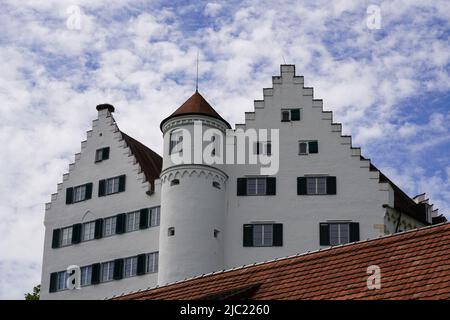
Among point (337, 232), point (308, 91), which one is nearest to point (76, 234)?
point (337, 232)

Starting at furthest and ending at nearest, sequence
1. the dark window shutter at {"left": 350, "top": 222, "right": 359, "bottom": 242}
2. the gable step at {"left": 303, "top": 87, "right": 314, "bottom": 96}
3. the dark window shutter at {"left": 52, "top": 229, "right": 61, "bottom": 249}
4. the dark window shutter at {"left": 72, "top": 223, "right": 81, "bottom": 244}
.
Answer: the dark window shutter at {"left": 52, "top": 229, "right": 61, "bottom": 249} < the dark window shutter at {"left": 72, "top": 223, "right": 81, "bottom": 244} < the gable step at {"left": 303, "top": 87, "right": 314, "bottom": 96} < the dark window shutter at {"left": 350, "top": 222, "right": 359, "bottom": 242}

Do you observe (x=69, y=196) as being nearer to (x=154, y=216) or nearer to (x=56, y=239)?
(x=56, y=239)

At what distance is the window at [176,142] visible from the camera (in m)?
65.1

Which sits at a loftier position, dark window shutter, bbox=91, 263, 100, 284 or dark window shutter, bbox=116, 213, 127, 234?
dark window shutter, bbox=116, 213, 127, 234

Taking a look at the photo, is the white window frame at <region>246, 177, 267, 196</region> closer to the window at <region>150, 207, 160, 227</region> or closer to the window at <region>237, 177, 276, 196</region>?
the window at <region>237, 177, 276, 196</region>

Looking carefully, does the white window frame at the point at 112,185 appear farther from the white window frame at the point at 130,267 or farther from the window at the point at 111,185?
the white window frame at the point at 130,267

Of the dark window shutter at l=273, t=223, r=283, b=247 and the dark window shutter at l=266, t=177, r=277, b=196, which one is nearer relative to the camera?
the dark window shutter at l=273, t=223, r=283, b=247

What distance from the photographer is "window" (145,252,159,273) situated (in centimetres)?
6462

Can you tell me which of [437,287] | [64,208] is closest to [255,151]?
[64,208]

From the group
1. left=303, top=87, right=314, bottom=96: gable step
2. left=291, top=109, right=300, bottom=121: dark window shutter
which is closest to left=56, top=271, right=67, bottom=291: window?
left=291, top=109, right=300, bottom=121: dark window shutter

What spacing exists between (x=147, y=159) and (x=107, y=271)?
32.8 feet

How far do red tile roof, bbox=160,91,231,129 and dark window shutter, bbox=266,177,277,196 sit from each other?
198 inches

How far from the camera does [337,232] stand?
62.2 metres
